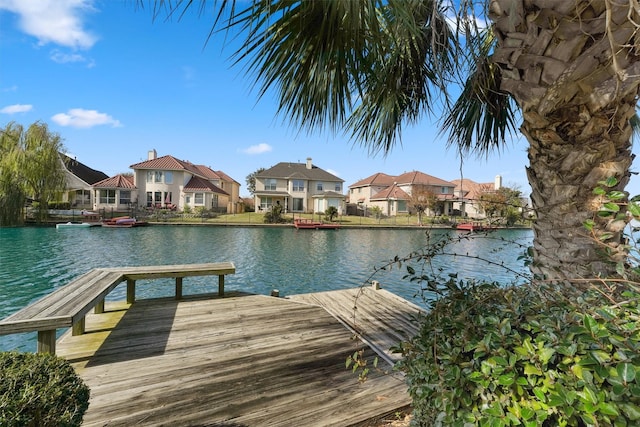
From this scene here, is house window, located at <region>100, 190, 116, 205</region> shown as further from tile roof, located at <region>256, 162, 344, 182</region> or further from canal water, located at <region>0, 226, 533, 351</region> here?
tile roof, located at <region>256, 162, 344, 182</region>

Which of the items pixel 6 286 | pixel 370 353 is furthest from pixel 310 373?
pixel 6 286

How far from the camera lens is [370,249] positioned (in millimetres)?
16625

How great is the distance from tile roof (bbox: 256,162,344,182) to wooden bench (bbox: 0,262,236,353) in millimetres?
34478

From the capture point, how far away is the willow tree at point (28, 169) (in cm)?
2002

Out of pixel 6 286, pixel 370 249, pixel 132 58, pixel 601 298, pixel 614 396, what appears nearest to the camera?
pixel 614 396

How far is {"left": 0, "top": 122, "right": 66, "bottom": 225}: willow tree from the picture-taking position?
20.0 m

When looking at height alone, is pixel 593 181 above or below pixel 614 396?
above

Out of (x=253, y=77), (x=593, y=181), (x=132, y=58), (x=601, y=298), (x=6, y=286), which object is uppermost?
(x=132, y=58)

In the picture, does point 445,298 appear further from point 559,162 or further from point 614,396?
point 559,162

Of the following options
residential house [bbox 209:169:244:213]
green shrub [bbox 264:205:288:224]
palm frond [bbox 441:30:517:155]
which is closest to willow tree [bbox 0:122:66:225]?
green shrub [bbox 264:205:288:224]

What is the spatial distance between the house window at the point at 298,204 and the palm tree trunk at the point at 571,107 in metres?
37.1

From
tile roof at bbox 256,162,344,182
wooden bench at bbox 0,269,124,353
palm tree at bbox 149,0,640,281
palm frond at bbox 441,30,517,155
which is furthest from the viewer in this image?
tile roof at bbox 256,162,344,182

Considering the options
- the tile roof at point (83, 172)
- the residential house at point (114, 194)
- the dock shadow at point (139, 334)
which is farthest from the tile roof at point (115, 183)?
the dock shadow at point (139, 334)

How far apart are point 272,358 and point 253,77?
105 inches
